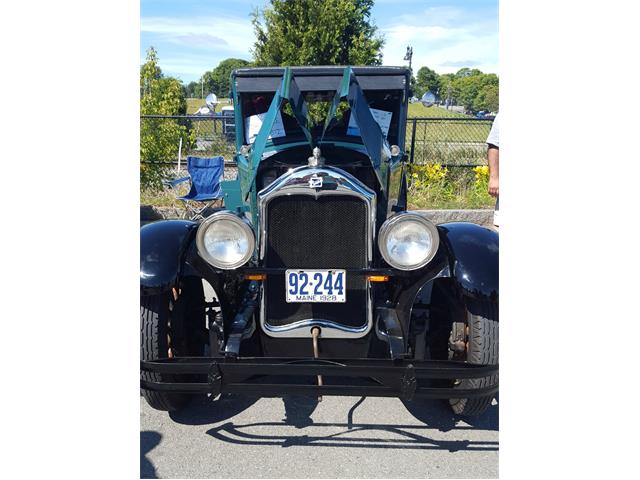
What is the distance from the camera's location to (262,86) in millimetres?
4203

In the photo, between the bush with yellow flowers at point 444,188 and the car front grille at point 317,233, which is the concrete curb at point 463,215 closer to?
the bush with yellow flowers at point 444,188

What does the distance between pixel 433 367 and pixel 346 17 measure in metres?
7.83

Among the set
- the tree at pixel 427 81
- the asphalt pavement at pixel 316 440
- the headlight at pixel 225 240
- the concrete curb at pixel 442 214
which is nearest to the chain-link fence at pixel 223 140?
the concrete curb at pixel 442 214

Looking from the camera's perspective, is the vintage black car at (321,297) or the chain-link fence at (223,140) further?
the chain-link fence at (223,140)

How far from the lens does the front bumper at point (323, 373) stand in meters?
2.47

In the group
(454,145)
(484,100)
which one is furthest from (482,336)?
(484,100)

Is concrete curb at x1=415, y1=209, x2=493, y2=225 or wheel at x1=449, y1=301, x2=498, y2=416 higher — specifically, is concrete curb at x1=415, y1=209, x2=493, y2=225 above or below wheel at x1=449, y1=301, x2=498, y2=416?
above

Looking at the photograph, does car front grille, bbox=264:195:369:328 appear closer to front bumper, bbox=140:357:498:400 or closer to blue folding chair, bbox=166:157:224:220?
front bumper, bbox=140:357:498:400

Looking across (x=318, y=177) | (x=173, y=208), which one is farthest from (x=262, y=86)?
(x=173, y=208)

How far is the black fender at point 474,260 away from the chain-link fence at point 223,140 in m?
5.10

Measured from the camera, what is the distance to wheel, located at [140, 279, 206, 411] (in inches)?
112

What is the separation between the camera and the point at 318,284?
2.79 metres

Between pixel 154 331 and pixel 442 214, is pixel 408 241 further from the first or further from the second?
pixel 442 214

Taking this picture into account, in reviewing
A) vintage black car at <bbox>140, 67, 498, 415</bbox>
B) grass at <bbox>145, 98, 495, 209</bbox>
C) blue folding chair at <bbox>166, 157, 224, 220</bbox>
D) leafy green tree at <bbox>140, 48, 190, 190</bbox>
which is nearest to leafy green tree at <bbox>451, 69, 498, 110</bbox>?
grass at <bbox>145, 98, 495, 209</bbox>
